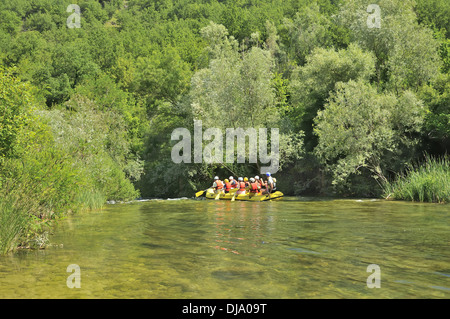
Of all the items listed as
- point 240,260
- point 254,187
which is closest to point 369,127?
point 254,187

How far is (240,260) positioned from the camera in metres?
10.0

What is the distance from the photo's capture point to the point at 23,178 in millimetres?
11273

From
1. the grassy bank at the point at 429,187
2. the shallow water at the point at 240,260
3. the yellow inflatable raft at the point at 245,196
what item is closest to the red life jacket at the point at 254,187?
the yellow inflatable raft at the point at 245,196

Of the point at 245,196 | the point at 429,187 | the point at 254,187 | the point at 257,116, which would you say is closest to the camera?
the point at 429,187

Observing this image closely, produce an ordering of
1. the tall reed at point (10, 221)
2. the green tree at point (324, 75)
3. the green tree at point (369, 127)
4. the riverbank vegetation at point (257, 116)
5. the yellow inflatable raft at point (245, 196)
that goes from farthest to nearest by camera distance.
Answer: the green tree at point (324, 75) → the yellow inflatable raft at point (245, 196) → the green tree at point (369, 127) → the riverbank vegetation at point (257, 116) → the tall reed at point (10, 221)

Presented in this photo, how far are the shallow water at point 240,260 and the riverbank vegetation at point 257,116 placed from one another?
171cm

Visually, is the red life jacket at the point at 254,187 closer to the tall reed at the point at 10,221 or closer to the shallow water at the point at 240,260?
the shallow water at the point at 240,260

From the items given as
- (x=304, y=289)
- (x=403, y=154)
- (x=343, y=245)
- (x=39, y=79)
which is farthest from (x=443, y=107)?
(x=39, y=79)

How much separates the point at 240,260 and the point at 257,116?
2695 cm

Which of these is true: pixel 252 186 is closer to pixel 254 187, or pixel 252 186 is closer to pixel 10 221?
pixel 254 187

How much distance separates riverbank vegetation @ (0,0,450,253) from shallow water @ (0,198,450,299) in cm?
171

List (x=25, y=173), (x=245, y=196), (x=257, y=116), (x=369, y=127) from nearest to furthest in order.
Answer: (x=25, y=173) < (x=369, y=127) < (x=245, y=196) < (x=257, y=116)

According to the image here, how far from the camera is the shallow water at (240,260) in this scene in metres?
7.62

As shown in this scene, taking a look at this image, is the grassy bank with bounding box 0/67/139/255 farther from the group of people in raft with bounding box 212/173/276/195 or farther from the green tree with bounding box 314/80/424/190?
the green tree with bounding box 314/80/424/190
